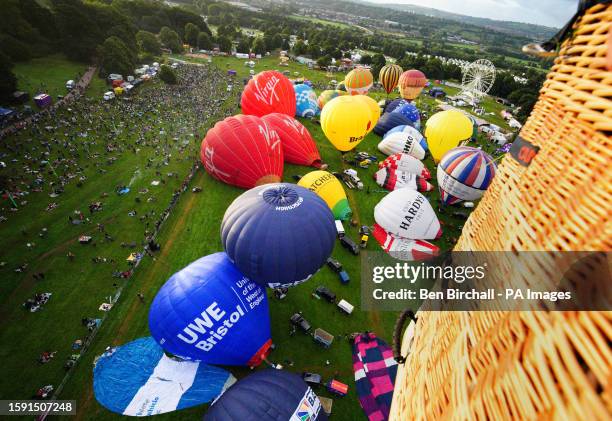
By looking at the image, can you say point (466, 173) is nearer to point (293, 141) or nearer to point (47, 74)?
point (293, 141)

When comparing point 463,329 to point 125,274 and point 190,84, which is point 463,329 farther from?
point 190,84

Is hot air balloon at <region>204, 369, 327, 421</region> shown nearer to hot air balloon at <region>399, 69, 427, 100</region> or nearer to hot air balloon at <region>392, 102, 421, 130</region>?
hot air balloon at <region>392, 102, 421, 130</region>

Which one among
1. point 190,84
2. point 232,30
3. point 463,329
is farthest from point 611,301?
point 232,30

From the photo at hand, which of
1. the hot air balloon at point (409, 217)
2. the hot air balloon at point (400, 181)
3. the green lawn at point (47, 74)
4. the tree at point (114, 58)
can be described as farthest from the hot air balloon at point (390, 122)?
the green lawn at point (47, 74)

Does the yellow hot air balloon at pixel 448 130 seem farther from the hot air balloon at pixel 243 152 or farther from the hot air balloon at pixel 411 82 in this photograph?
the hot air balloon at pixel 243 152

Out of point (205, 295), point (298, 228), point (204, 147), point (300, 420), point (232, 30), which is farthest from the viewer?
point (232, 30)

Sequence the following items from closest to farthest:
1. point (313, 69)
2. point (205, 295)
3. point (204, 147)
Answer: point (205, 295), point (204, 147), point (313, 69)

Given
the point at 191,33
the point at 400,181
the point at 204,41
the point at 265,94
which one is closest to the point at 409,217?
the point at 400,181
